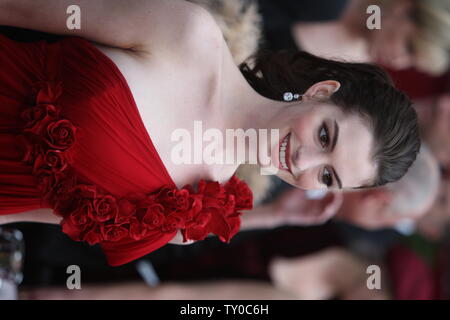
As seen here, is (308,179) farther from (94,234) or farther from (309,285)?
(309,285)

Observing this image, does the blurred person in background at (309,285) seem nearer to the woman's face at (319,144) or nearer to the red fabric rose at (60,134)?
the red fabric rose at (60,134)

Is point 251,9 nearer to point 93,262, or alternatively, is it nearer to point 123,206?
point 123,206

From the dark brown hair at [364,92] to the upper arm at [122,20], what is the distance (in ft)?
0.53

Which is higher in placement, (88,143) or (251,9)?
(251,9)

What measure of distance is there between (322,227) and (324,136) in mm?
910

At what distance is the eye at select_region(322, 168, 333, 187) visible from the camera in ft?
2.59

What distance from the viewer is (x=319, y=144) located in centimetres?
77

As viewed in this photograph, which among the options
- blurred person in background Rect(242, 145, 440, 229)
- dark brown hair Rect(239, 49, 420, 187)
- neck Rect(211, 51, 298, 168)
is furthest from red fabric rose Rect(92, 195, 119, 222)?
blurred person in background Rect(242, 145, 440, 229)

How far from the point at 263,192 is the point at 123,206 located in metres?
0.49

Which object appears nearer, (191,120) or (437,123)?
(191,120)

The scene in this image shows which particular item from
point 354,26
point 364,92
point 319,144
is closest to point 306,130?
point 319,144

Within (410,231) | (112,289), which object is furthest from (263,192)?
(410,231)

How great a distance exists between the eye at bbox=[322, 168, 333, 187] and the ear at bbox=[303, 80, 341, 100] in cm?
13
